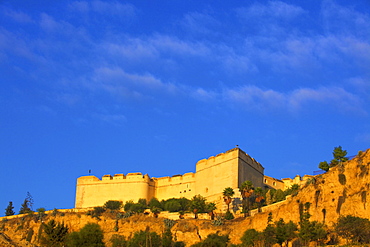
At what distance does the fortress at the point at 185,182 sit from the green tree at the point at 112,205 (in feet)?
5.30

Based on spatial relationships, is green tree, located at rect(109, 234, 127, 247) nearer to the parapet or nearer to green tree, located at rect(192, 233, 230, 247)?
Answer: green tree, located at rect(192, 233, 230, 247)

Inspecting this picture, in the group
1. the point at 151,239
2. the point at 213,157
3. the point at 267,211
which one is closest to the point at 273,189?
the point at 213,157

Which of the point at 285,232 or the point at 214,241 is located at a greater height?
the point at 285,232

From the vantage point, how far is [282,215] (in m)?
66.4

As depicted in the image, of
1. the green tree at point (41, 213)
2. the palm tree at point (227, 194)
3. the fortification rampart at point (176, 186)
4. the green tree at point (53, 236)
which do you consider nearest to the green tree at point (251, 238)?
the palm tree at point (227, 194)

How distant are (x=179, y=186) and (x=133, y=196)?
6.04 meters

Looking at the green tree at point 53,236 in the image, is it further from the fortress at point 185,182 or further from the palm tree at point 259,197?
the palm tree at point 259,197

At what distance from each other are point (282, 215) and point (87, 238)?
19.1m

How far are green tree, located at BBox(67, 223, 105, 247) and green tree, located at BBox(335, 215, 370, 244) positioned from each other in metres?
23.7

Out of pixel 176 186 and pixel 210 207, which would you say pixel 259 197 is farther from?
pixel 176 186

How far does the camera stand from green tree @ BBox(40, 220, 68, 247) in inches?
2649

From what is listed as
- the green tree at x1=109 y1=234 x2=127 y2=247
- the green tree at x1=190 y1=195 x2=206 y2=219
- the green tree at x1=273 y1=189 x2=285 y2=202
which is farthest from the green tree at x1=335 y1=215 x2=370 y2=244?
the green tree at x1=190 y1=195 x2=206 y2=219

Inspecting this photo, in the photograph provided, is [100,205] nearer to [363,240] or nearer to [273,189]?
[273,189]

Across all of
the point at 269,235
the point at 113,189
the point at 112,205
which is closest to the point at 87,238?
the point at 112,205
